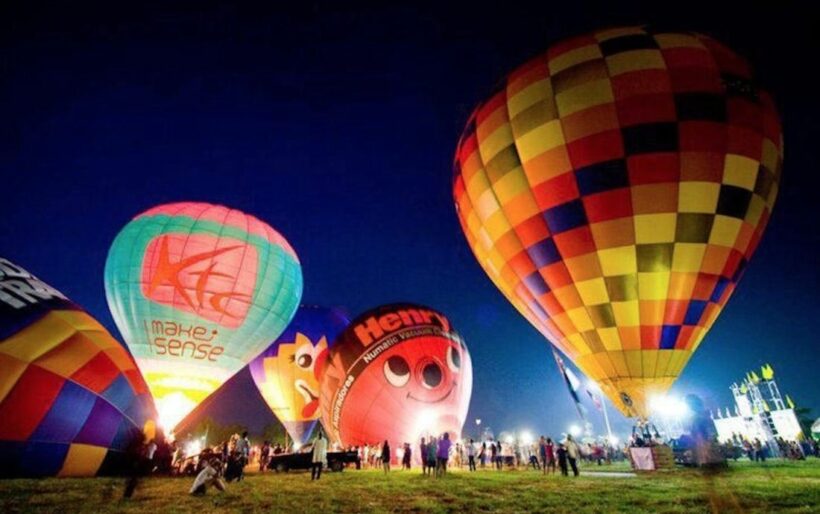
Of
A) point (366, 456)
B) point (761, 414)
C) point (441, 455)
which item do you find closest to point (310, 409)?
point (366, 456)

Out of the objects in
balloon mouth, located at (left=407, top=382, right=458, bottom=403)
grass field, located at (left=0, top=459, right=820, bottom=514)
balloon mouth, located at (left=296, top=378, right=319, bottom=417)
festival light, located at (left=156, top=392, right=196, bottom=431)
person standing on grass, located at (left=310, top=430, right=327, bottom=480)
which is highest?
balloon mouth, located at (left=296, top=378, right=319, bottom=417)

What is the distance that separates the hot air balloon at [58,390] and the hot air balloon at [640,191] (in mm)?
9474

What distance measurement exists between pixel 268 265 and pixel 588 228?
11.7 meters

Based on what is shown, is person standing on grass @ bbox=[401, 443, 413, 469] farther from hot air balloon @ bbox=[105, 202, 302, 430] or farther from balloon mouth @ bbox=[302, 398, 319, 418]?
balloon mouth @ bbox=[302, 398, 319, 418]

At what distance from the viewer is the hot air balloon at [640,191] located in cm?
913

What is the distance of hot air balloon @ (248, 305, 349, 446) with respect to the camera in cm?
2192

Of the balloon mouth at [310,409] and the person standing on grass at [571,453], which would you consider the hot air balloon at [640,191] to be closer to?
the person standing on grass at [571,453]

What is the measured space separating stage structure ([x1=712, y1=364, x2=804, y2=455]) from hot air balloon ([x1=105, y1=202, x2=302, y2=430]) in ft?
214

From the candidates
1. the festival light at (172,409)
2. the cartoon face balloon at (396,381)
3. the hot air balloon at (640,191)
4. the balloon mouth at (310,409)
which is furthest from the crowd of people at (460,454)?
the balloon mouth at (310,409)

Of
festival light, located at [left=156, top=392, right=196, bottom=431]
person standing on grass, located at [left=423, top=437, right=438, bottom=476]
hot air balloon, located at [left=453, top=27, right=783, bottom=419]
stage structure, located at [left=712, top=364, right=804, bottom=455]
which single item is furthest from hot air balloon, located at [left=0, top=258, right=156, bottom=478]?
stage structure, located at [left=712, top=364, right=804, bottom=455]

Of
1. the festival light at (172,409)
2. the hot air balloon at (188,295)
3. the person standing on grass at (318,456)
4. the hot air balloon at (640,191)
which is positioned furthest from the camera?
the hot air balloon at (188,295)

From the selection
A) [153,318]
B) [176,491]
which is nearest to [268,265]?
[153,318]

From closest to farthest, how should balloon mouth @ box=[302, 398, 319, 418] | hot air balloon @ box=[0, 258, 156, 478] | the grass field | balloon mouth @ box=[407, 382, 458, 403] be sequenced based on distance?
the grass field, hot air balloon @ box=[0, 258, 156, 478], balloon mouth @ box=[407, 382, 458, 403], balloon mouth @ box=[302, 398, 319, 418]

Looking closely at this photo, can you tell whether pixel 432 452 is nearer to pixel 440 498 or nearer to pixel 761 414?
pixel 440 498
